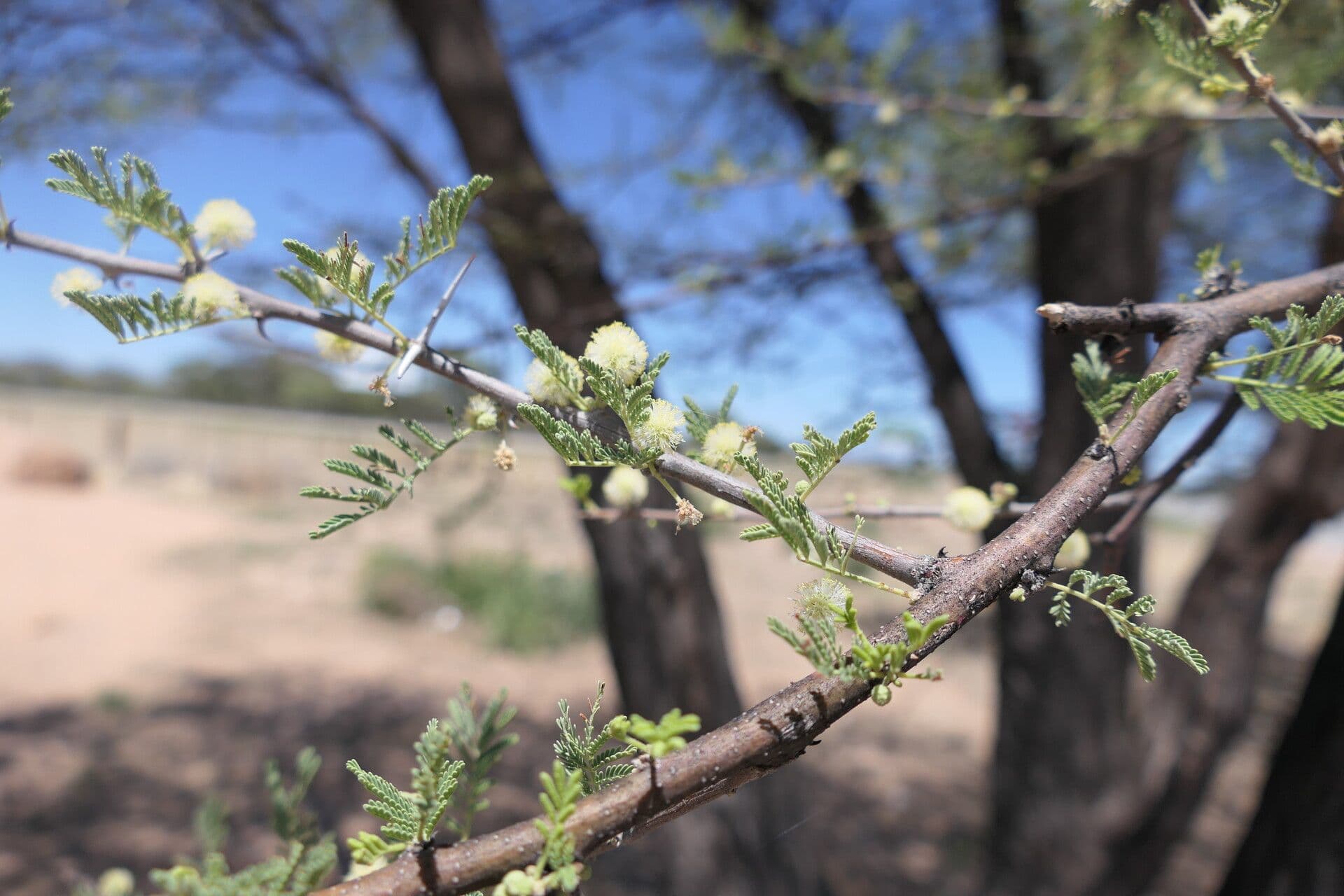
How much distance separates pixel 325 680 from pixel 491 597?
6.13ft

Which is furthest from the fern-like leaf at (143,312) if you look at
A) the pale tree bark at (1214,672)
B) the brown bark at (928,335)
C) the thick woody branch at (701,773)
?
the pale tree bark at (1214,672)

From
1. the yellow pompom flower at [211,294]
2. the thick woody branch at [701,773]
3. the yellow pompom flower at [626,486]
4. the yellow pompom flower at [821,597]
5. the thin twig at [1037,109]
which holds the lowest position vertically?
the thick woody branch at [701,773]

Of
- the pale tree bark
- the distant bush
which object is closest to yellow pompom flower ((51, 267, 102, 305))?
the pale tree bark

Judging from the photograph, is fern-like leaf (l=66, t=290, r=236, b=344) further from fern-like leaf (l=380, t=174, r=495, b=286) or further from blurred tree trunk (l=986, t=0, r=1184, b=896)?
blurred tree trunk (l=986, t=0, r=1184, b=896)

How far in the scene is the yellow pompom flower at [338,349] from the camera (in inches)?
24.9

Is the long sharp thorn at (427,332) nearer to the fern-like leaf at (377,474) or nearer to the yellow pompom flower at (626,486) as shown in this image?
the fern-like leaf at (377,474)

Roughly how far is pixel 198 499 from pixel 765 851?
36.5 ft

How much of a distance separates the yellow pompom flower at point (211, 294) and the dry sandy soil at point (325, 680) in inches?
28.8

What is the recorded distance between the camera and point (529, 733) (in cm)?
438

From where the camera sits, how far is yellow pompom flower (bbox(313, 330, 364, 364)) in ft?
2.07

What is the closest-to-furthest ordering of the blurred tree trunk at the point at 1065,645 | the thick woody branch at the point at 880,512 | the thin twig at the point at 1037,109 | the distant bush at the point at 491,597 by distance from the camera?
the thick woody branch at the point at 880,512
the thin twig at the point at 1037,109
the blurred tree trunk at the point at 1065,645
the distant bush at the point at 491,597

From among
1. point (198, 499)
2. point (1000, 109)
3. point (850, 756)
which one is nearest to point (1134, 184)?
point (1000, 109)

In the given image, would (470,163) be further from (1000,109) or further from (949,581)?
(949,581)

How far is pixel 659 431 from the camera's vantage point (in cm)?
48
